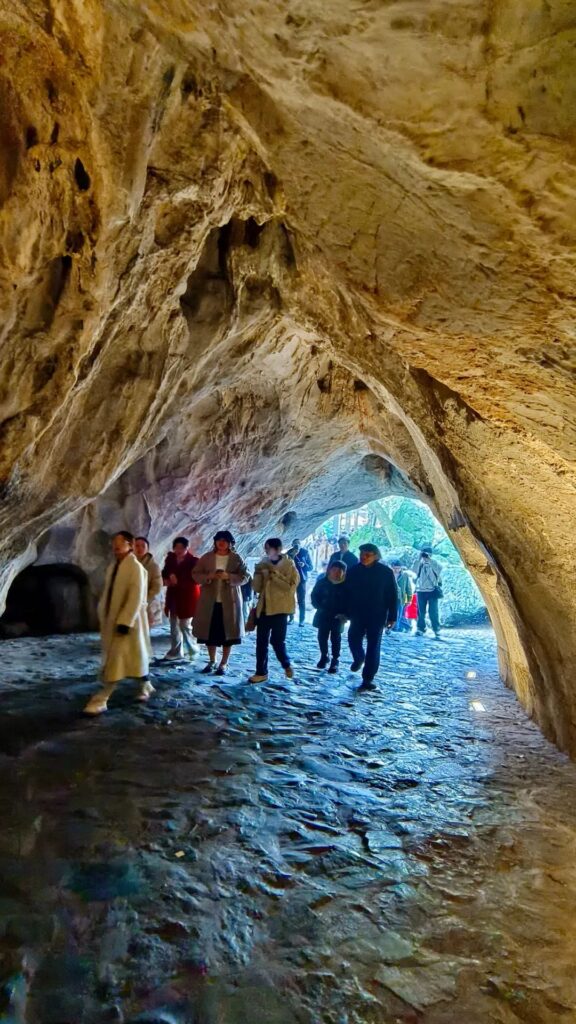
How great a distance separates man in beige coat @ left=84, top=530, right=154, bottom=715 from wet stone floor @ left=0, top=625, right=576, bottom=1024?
384 mm

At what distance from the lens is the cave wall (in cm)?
253

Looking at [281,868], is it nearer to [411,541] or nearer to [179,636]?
[179,636]

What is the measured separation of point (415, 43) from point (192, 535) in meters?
11.4

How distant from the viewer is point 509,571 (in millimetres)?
6078

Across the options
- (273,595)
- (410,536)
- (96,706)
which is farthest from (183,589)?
(410,536)

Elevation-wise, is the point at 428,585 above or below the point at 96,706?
above

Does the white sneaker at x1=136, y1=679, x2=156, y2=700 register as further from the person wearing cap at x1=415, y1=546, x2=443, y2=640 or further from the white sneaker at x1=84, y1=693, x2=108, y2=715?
the person wearing cap at x1=415, y1=546, x2=443, y2=640

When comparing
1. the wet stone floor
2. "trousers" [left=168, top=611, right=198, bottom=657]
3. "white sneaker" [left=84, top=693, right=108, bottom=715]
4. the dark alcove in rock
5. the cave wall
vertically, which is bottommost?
the wet stone floor

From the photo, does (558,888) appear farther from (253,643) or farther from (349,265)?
(253,643)

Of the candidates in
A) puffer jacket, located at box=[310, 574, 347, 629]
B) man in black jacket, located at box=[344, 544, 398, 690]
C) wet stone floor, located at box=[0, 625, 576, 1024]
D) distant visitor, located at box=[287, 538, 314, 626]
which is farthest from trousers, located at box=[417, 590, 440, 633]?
wet stone floor, located at box=[0, 625, 576, 1024]

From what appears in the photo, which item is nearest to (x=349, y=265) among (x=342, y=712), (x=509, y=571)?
(x=509, y=571)

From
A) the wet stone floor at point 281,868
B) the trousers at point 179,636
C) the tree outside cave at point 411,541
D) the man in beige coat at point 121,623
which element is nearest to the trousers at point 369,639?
the wet stone floor at point 281,868

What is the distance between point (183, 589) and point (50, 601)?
4230mm

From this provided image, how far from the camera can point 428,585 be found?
45.1 feet
